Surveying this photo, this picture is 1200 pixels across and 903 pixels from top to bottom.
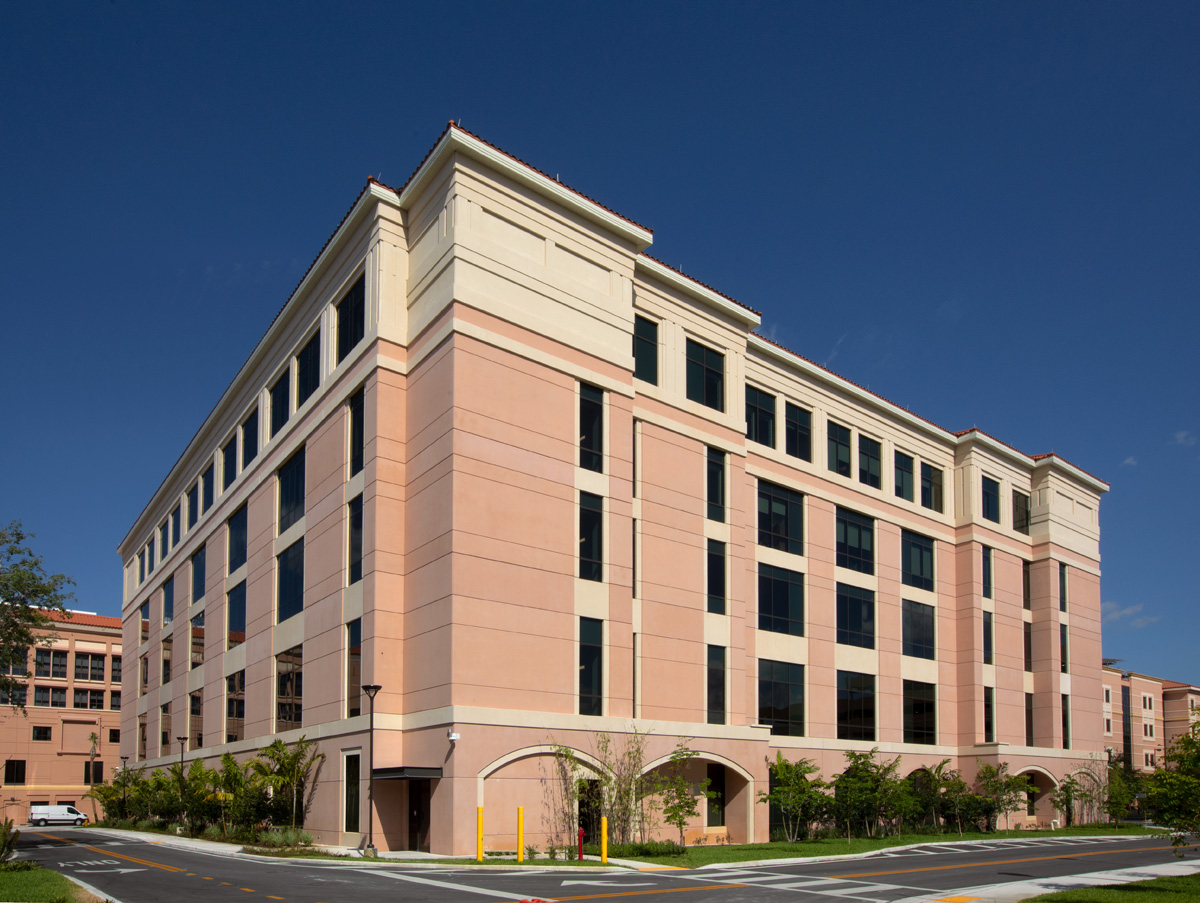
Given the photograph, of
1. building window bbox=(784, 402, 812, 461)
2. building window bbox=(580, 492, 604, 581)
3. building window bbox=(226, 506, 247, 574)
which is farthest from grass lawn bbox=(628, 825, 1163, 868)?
building window bbox=(226, 506, 247, 574)

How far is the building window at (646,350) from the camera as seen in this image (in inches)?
1512

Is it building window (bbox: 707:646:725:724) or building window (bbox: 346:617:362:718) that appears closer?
building window (bbox: 346:617:362:718)

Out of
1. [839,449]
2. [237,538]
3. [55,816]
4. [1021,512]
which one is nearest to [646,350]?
[839,449]

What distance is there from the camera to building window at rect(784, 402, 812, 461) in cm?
4597

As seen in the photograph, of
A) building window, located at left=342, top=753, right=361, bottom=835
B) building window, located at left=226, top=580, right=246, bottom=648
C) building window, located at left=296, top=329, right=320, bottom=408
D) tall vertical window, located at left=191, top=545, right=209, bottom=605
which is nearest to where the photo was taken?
building window, located at left=342, top=753, right=361, bottom=835

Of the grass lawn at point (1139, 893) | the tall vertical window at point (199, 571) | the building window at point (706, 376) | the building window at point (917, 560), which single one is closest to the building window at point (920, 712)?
the building window at point (917, 560)

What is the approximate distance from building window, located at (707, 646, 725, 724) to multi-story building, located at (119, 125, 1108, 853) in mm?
137

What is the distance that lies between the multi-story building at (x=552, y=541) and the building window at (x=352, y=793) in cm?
12

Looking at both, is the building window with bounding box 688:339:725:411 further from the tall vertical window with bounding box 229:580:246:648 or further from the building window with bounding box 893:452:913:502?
the tall vertical window with bounding box 229:580:246:648

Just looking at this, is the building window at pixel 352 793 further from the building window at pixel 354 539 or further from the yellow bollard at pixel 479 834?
the building window at pixel 354 539

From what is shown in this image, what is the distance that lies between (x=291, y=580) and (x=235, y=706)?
9.37m

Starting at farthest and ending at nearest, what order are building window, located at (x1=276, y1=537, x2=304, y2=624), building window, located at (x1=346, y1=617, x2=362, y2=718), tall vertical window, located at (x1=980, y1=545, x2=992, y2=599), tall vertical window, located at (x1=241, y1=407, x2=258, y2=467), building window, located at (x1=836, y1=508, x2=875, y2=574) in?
A: tall vertical window, located at (x1=980, y1=545, x2=992, y2=599)
tall vertical window, located at (x1=241, y1=407, x2=258, y2=467)
building window, located at (x1=836, y1=508, x2=875, y2=574)
building window, located at (x1=276, y1=537, x2=304, y2=624)
building window, located at (x1=346, y1=617, x2=362, y2=718)

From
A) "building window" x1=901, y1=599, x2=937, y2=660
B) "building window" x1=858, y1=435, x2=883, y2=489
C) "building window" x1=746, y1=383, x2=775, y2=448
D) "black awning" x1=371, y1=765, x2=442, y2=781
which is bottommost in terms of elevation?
"black awning" x1=371, y1=765, x2=442, y2=781

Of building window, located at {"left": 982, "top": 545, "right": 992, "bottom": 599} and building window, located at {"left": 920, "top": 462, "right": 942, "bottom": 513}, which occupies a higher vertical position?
building window, located at {"left": 920, "top": 462, "right": 942, "bottom": 513}
